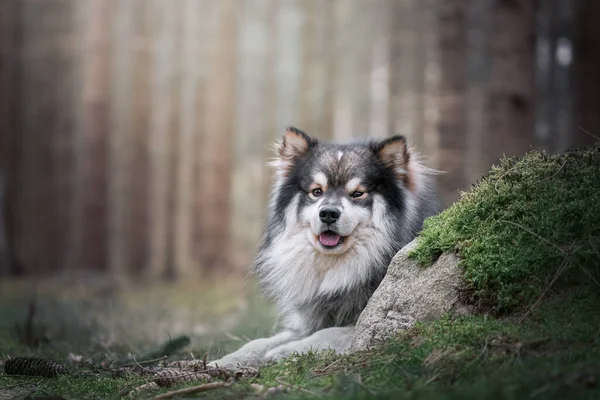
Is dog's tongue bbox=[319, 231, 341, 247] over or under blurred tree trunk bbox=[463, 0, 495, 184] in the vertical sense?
under

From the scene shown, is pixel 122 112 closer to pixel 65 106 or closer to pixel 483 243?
pixel 65 106

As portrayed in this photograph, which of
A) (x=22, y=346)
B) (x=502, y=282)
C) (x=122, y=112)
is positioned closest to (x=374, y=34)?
(x=122, y=112)

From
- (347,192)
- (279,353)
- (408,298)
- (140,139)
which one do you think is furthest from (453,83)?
(408,298)

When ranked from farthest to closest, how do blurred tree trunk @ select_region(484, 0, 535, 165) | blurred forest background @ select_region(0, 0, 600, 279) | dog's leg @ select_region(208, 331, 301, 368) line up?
blurred forest background @ select_region(0, 0, 600, 279), blurred tree trunk @ select_region(484, 0, 535, 165), dog's leg @ select_region(208, 331, 301, 368)

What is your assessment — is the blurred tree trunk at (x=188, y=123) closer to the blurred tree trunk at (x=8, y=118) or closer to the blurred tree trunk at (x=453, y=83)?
the blurred tree trunk at (x=8, y=118)

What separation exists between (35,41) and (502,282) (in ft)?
33.8

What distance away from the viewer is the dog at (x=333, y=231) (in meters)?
4.93

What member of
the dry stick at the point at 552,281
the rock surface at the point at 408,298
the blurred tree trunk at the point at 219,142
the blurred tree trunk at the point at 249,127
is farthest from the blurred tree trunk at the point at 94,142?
the dry stick at the point at 552,281

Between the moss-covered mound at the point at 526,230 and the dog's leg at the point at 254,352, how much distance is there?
1.16 meters

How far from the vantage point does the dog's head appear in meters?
4.97

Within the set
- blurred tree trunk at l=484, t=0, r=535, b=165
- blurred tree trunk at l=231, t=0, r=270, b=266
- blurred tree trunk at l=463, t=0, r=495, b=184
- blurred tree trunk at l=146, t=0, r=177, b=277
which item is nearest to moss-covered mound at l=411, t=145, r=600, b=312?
blurred tree trunk at l=484, t=0, r=535, b=165

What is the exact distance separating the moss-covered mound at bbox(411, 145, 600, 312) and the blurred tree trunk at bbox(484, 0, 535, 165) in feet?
15.9

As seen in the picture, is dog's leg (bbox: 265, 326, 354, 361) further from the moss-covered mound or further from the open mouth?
the moss-covered mound

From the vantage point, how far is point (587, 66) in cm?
1079
